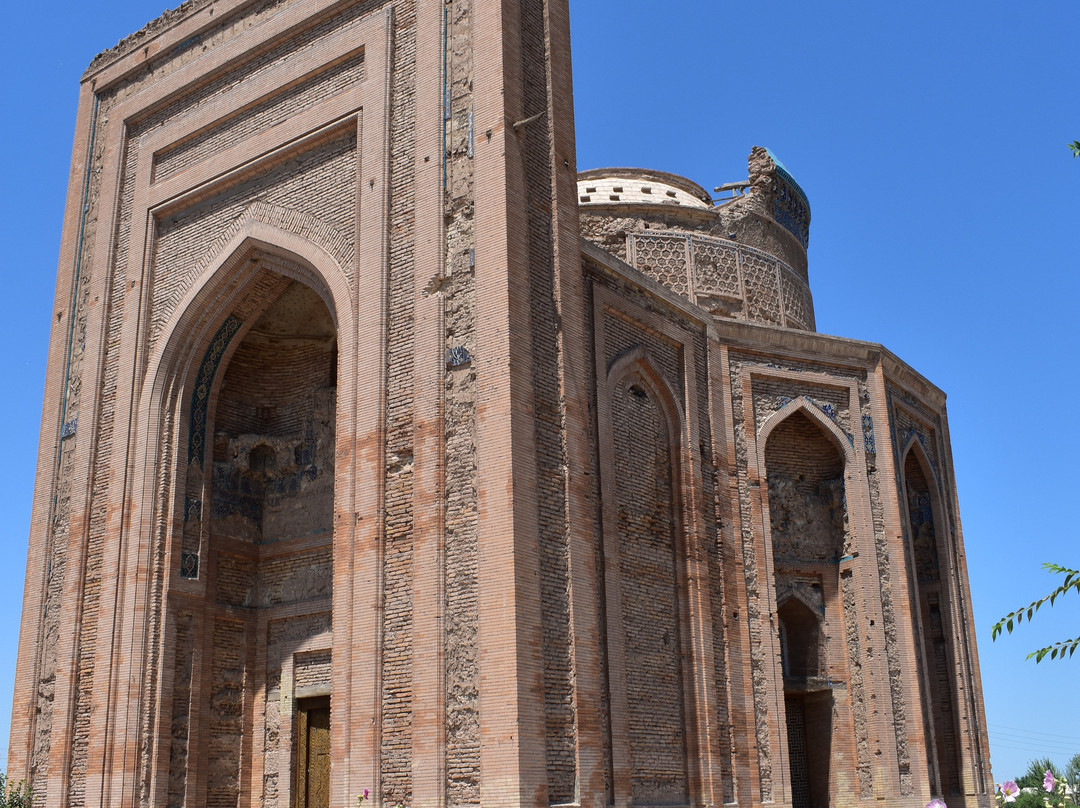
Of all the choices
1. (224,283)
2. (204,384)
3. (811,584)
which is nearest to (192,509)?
(204,384)

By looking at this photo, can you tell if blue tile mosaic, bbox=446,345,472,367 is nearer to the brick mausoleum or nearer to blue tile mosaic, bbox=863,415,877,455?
the brick mausoleum

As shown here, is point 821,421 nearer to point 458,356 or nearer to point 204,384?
point 458,356

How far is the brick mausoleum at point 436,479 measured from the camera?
8836 millimetres

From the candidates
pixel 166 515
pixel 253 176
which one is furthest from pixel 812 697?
pixel 253 176

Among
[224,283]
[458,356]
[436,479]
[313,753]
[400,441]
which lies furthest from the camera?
[224,283]

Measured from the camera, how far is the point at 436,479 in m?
8.94

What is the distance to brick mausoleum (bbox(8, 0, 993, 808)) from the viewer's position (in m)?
8.84

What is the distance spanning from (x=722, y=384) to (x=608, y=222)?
10.9 feet

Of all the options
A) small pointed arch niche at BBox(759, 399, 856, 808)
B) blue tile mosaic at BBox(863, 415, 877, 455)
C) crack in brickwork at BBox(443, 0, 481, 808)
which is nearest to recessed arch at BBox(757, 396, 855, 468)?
small pointed arch niche at BBox(759, 399, 856, 808)

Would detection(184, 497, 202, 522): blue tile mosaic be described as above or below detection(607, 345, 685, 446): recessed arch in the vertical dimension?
below

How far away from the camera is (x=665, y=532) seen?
11.3 metres

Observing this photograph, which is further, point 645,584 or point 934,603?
point 934,603

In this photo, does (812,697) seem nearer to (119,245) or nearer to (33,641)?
(33,641)

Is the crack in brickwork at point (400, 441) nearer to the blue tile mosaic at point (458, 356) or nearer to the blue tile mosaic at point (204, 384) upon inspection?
the blue tile mosaic at point (458, 356)
